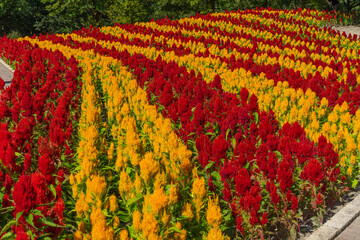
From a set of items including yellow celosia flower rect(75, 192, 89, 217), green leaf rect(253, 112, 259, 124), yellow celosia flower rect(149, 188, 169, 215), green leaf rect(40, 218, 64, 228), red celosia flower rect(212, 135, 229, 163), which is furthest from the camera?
green leaf rect(253, 112, 259, 124)

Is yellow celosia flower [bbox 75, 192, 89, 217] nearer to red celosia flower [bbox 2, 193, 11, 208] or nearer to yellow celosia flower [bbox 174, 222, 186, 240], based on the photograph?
red celosia flower [bbox 2, 193, 11, 208]

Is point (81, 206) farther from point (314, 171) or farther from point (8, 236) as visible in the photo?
point (314, 171)

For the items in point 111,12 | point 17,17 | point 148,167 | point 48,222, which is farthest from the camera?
point 17,17

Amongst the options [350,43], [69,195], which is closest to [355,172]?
[69,195]

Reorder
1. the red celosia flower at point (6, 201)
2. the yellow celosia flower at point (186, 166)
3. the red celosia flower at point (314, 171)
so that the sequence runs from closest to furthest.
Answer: the red celosia flower at point (6, 201)
the yellow celosia flower at point (186, 166)
the red celosia flower at point (314, 171)

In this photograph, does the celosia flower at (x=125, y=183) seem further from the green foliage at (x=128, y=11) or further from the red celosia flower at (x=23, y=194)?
the green foliage at (x=128, y=11)

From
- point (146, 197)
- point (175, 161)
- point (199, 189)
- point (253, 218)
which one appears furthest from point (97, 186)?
point (253, 218)

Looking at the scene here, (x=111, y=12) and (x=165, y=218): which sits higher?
(x=111, y=12)

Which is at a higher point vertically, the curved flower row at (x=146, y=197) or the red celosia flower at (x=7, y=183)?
the red celosia flower at (x=7, y=183)

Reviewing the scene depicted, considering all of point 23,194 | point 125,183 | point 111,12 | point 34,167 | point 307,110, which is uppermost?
point 111,12

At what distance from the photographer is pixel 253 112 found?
5582mm

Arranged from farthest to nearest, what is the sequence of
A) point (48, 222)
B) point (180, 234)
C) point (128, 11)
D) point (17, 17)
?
1. point (17, 17)
2. point (128, 11)
3. point (180, 234)
4. point (48, 222)

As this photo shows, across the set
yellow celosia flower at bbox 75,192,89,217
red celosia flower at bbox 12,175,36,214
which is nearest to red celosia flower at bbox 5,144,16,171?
yellow celosia flower at bbox 75,192,89,217

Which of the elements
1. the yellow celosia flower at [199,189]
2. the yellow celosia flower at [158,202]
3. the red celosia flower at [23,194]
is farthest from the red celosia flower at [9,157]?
the yellow celosia flower at [199,189]
